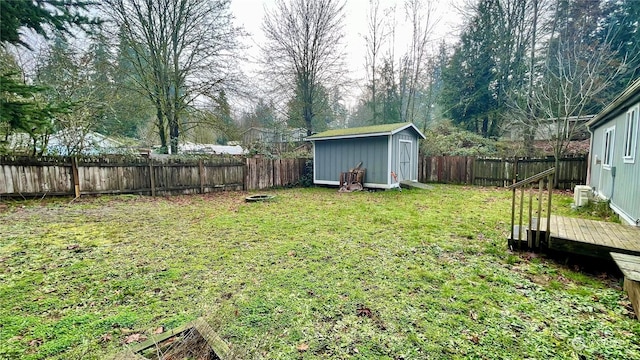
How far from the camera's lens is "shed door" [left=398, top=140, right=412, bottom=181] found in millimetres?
11219

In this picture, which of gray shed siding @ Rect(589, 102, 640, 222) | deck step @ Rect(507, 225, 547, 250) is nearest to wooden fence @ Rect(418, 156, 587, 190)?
gray shed siding @ Rect(589, 102, 640, 222)

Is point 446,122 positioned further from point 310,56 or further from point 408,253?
point 408,253

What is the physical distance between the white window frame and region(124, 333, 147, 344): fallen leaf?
893 cm

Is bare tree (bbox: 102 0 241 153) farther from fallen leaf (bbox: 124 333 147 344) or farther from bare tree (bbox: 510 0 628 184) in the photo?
bare tree (bbox: 510 0 628 184)

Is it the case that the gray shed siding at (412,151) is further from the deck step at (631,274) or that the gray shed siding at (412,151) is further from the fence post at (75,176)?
the fence post at (75,176)

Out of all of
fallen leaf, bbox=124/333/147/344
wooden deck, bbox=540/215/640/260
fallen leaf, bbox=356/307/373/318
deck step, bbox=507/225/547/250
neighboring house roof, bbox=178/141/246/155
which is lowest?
fallen leaf, bbox=356/307/373/318

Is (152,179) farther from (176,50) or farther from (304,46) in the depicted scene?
(304,46)

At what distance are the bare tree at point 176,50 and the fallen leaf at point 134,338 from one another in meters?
10.9

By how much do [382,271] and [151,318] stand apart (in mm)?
2448

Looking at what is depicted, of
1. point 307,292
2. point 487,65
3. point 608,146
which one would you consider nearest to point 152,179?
point 307,292

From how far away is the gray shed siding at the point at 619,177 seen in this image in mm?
4406

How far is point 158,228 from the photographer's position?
5266mm

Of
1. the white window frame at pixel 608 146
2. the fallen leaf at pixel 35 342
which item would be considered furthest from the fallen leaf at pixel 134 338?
the white window frame at pixel 608 146

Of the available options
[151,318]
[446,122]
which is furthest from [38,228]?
[446,122]
